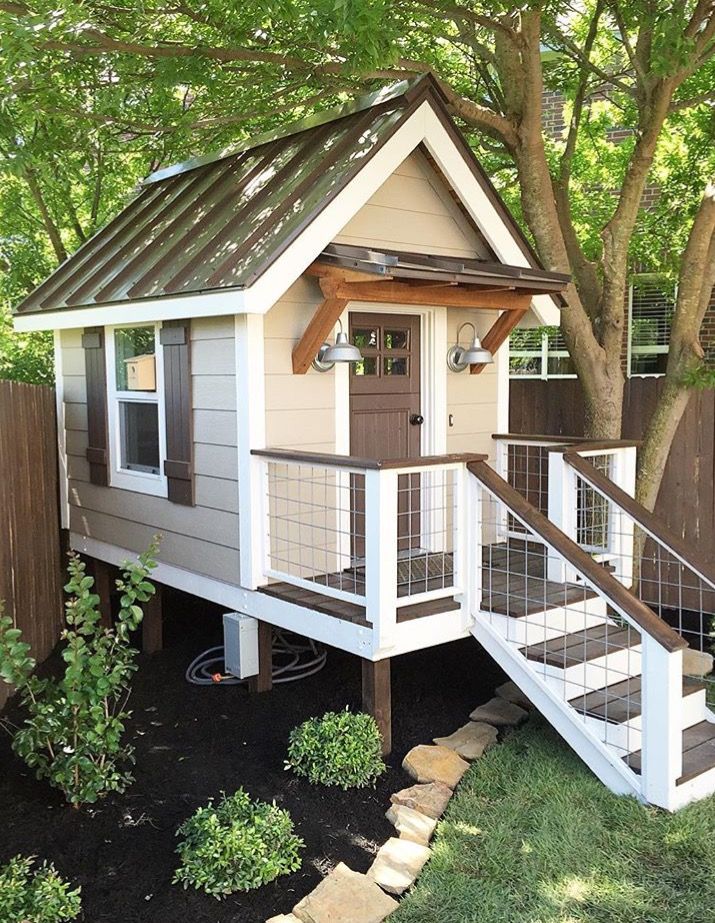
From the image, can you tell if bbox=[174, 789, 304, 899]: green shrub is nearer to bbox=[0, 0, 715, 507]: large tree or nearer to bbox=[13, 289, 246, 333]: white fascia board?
bbox=[13, 289, 246, 333]: white fascia board

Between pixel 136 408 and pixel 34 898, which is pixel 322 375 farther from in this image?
pixel 34 898

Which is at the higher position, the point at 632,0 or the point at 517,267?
the point at 632,0

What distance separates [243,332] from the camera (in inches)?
241

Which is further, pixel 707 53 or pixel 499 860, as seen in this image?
pixel 707 53

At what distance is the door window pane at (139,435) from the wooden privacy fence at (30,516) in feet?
2.66

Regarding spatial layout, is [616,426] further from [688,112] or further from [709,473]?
[688,112]

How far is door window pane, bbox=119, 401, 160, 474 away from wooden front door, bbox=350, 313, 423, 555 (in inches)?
67.4

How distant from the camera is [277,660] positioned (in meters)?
7.53

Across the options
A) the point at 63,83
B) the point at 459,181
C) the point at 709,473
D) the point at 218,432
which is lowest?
the point at 709,473

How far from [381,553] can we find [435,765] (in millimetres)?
1352

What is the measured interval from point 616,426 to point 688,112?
146 inches

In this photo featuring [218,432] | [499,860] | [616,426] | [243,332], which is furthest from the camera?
[616,426]

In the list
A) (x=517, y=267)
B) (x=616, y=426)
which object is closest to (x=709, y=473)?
(x=616, y=426)

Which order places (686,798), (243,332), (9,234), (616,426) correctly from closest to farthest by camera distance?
(686,798) < (243,332) < (616,426) < (9,234)
